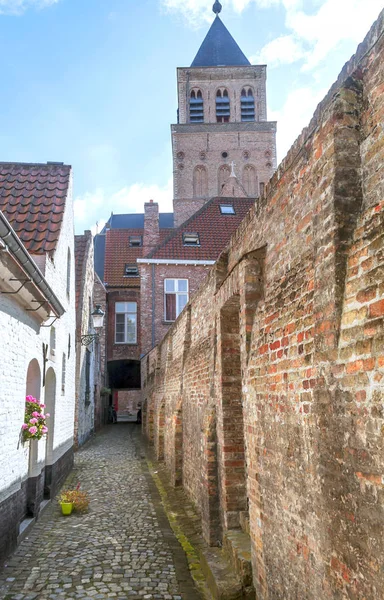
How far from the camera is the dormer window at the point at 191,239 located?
24.2 metres

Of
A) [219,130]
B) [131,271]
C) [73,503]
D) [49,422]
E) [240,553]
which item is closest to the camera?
[240,553]

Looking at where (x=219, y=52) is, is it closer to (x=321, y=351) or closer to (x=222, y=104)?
(x=222, y=104)

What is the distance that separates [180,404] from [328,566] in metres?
7.04

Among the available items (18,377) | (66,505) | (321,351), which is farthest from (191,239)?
(321,351)

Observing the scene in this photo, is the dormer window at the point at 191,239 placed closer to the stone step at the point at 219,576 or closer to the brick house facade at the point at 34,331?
the brick house facade at the point at 34,331

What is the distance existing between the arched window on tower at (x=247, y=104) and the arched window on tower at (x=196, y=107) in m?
3.68

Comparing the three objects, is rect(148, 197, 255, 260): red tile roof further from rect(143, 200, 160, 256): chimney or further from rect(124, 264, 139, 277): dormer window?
rect(124, 264, 139, 277): dormer window

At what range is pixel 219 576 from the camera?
16.7 ft

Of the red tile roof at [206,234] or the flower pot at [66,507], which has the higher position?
the red tile roof at [206,234]

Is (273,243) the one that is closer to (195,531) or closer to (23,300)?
(23,300)

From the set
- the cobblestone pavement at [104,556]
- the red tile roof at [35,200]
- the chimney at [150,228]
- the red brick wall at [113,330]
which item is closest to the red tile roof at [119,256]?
the red brick wall at [113,330]

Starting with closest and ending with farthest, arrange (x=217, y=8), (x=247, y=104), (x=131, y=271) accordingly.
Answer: (x=131, y=271) → (x=247, y=104) → (x=217, y=8)

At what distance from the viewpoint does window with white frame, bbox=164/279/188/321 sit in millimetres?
23469

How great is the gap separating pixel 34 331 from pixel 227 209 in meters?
19.9
